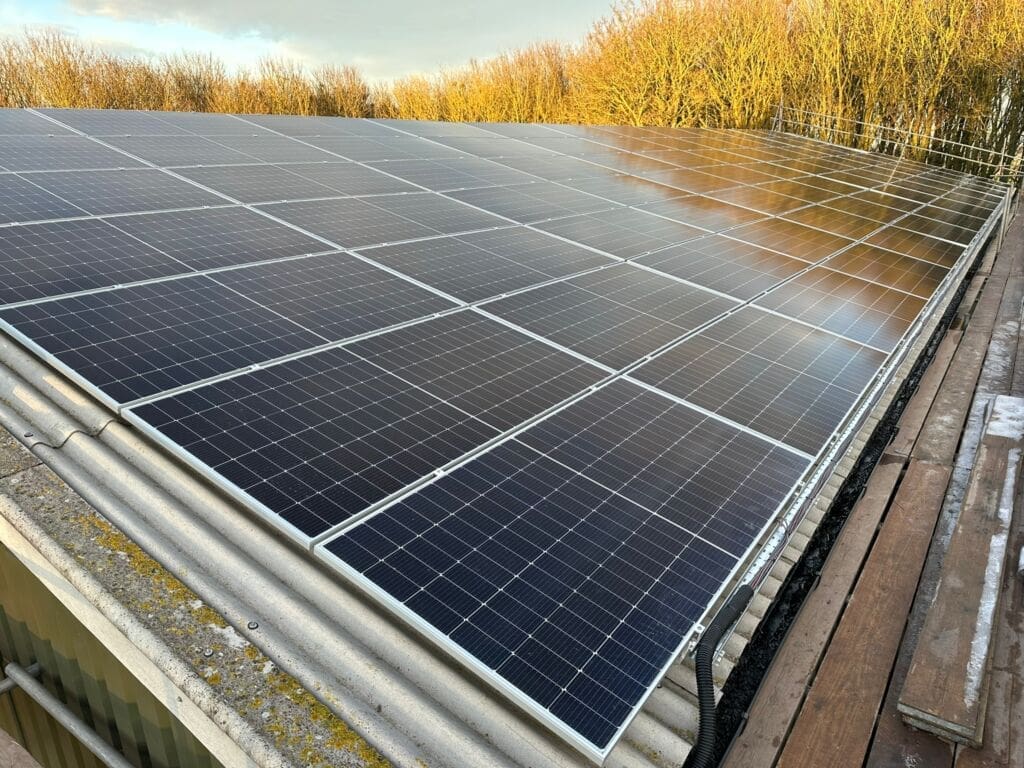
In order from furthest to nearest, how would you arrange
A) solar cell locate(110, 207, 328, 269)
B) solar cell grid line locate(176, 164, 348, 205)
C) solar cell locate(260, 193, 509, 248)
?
solar cell grid line locate(176, 164, 348, 205)
solar cell locate(260, 193, 509, 248)
solar cell locate(110, 207, 328, 269)

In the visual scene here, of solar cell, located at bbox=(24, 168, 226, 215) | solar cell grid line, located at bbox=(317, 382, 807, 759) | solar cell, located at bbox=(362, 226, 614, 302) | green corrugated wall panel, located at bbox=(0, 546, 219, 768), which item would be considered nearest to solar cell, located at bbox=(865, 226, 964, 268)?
solar cell, located at bbox=(362, 226, 614, 302)

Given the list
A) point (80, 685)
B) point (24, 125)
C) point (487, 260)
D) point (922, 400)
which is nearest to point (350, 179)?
point (487, 260)

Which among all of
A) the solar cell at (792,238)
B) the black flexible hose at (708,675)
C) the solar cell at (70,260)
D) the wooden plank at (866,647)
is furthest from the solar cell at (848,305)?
the solar cell at (70,260)

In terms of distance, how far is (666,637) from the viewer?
3.56m

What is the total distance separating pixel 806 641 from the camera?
16.5ft

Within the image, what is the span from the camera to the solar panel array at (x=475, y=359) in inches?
148

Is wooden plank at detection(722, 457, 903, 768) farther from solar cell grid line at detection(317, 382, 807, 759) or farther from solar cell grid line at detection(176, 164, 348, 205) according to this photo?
solar cell grid line at detection(176, 164, 348, 205)

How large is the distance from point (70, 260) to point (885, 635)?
762 cm

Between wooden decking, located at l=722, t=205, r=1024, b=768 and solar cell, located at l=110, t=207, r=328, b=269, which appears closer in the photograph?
wooden decking, located at l=722, t=205, r=1024, b=768

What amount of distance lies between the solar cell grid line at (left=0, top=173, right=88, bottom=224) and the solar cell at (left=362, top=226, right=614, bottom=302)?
3.26 m

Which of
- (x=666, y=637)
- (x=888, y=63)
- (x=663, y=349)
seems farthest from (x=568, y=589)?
(x=888, y=63)

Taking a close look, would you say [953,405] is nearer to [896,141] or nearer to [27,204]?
[27,204]

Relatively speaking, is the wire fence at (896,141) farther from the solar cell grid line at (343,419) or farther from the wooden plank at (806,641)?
the solar cell grid line at (343,419)

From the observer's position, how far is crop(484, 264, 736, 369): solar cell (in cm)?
648
